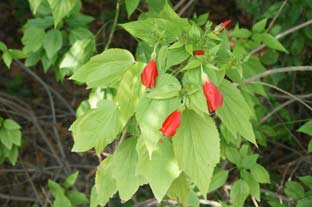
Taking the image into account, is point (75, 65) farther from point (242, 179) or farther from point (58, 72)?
point (242, 179)

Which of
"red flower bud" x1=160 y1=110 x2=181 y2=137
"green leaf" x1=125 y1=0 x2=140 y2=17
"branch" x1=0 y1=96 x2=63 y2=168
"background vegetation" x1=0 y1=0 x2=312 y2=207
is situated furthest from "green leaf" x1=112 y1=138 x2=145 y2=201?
"branch" x1=0 y1=96 x2=63 y2=168

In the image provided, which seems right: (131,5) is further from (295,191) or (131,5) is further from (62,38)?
(295,191)

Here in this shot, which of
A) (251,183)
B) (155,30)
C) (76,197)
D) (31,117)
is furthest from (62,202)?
(155,30)

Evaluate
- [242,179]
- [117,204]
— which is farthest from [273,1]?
[117,204]

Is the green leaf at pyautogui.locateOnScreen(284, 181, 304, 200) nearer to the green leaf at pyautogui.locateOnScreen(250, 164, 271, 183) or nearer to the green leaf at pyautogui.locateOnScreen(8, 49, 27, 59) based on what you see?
the green leaf at pyautogui.locateOnScreen(250, 164, 271, 183)

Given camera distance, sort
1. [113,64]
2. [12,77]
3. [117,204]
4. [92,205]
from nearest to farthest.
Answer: [113,64]
[92,205]
[117,204]
[12,77]

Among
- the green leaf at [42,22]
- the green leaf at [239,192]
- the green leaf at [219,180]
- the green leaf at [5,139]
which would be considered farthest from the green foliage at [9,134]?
the green leaf at [239,192]
